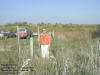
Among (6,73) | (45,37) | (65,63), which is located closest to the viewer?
(6,73)

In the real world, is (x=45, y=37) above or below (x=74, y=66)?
above

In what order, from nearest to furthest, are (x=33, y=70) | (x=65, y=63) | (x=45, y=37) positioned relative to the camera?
1. (x=33, y=70)
2. (x=65, y=63)
3. (x=45, y=37)

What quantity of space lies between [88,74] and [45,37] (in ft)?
9.84

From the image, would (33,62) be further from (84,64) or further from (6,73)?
(84,64)

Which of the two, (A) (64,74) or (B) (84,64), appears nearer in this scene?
(A) (64,74)

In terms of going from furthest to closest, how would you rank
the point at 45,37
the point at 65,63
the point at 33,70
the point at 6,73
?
the point at 45,37 < the point at 65,63 < the point at 33,70 < the point at 6,73

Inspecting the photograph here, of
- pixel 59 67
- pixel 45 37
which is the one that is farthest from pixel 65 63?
pixel 45 37

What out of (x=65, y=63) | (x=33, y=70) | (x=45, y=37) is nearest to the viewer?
(x=33, y=70)

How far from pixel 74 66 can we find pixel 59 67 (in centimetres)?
42

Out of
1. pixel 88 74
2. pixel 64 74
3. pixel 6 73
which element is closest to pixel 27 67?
pixel 6 73

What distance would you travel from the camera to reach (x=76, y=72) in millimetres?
4211

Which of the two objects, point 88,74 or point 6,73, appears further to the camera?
point 88,74

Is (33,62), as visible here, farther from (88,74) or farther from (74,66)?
(88,74)

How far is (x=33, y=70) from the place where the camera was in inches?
163
